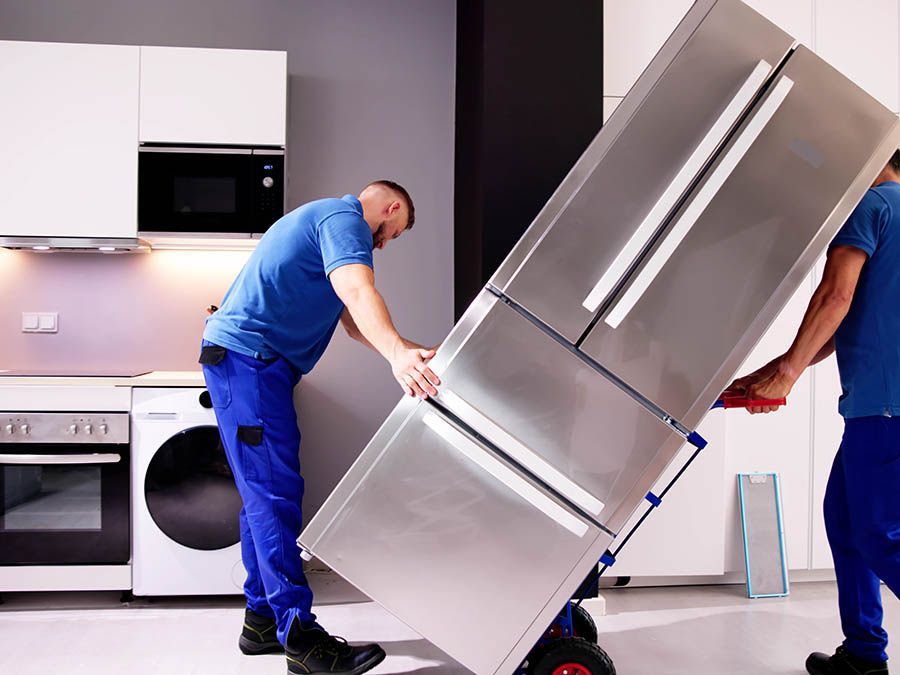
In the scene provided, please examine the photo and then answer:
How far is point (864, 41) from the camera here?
2.84m

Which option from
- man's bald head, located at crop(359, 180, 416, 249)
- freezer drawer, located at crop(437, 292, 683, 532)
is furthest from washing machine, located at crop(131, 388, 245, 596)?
freezer drawer, located at crop(437, 292, 683, 532)

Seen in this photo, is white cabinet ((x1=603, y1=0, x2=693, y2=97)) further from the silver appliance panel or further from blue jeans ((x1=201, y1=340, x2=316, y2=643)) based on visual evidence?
the silver appliance panel

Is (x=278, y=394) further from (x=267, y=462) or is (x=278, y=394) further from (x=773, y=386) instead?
(x=773, y=386)

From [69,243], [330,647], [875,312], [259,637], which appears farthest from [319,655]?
[69,243]

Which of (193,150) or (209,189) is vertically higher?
Answer: (193,150)

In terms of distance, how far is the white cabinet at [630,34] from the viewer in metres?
2.64

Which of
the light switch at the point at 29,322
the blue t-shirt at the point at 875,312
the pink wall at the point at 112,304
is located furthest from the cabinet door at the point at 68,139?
the blue t-shirt at the point at 875,312

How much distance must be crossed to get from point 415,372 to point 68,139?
6.78 feet

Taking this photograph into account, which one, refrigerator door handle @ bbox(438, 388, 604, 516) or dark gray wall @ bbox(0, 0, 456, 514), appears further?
dark gray wall @ bbox(0, 0, 456, 514)

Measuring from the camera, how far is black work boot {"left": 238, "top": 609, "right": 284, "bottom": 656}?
86.3 inches

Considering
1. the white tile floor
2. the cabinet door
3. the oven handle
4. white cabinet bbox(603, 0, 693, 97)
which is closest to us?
the white tile floor

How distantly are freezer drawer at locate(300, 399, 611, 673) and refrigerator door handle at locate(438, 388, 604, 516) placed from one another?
0.03 meters

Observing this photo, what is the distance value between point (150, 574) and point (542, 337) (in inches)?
74.0

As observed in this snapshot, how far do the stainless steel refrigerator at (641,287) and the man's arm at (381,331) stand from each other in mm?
40
